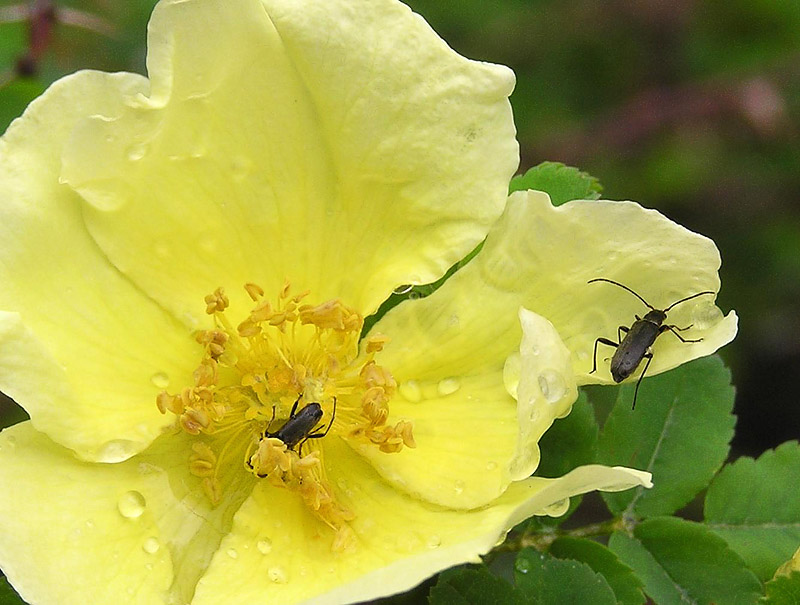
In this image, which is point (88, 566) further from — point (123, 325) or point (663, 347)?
point (663, 347)

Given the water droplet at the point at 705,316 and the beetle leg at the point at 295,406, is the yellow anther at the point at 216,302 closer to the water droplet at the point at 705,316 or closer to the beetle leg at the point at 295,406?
the beetle leg at the point at 295,406

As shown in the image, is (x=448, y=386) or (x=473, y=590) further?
(x=448, y=386)

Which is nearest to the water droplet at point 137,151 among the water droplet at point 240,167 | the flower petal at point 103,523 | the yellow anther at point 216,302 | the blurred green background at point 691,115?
the water droplet at point 240,167

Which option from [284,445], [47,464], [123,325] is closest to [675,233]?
[284,445]

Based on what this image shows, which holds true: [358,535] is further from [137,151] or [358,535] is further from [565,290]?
[137,151]

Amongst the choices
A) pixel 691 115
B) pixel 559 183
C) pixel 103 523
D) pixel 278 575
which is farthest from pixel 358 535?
pixel 691 115

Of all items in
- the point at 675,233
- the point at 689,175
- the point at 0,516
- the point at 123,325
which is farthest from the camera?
the point at 689,175

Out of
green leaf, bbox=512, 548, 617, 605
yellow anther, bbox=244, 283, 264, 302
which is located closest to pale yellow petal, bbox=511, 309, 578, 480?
green leaf, bbox=512, 548, 617, 605

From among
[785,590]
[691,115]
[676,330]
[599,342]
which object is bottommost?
[691,115]
